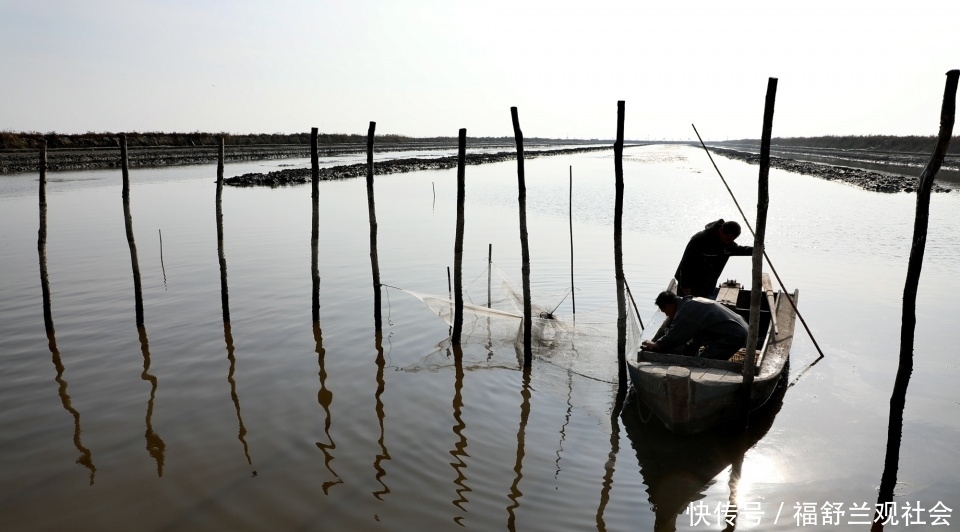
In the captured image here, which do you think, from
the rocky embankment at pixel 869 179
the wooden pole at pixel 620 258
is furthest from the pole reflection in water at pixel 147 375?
the rocky embankment at pixel 869 179

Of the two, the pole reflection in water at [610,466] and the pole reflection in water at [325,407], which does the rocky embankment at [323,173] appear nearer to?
the pole reflection in water at [325,407]

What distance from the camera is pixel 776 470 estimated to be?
626cm

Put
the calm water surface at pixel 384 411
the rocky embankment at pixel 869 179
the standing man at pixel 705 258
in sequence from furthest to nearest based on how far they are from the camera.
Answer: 1. the rocky embankment at pixel 869 179
2. the standing man at pixel 705 258
3. the calm water surface at pixel 384 411

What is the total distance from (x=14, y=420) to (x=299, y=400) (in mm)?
3072

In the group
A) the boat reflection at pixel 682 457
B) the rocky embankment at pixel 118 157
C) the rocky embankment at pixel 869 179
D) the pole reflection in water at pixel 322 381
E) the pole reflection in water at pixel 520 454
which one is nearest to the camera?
the pole reflection in water at pixel 520 454

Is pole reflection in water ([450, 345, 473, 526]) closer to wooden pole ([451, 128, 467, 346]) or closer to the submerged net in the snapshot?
the submerged net

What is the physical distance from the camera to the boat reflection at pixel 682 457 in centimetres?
569

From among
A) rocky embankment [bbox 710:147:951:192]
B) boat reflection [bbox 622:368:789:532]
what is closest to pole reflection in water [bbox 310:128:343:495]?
boat reflection [bbox 622:368:789:532]

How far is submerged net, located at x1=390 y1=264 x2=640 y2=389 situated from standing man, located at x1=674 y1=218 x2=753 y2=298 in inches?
40.3

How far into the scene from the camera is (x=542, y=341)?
966cm

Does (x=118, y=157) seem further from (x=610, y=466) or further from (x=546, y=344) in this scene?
(x=610, y=466)

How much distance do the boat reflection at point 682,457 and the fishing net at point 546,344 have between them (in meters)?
0.94

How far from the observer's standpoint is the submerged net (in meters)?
8.91

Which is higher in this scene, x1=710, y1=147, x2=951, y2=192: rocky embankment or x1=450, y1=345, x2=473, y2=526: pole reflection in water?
x1=710, y1=147, x2=951, y2=192: rocky embankment
